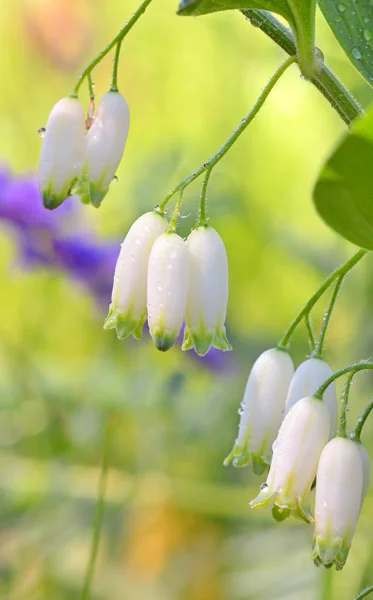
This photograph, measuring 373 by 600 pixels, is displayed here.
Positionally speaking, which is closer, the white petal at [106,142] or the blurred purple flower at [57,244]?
the white petal at [106,142]

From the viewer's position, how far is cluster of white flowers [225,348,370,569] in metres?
0.71

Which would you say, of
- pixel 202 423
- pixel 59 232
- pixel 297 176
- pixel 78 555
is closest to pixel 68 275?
pixel 59 232

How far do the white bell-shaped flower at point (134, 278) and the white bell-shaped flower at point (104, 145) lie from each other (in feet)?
0.20

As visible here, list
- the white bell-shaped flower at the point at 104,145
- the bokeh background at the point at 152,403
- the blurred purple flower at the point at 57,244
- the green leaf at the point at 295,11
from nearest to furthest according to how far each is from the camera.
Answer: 1. the green leaf at the point at 295,11
2. the white bell-shaped flower at the point at 104,145
3. the bokeh background at the point at 152,403
4. the blurred purple flower at the point at 57,244

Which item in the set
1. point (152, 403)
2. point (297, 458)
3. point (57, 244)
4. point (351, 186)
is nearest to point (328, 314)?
point (297, 458)

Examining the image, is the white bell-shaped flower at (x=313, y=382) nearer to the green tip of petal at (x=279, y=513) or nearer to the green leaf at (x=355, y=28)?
the green tip of petal at (x=279, y=513)

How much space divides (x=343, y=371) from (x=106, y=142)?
1.12 ft

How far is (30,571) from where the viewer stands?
1621mm

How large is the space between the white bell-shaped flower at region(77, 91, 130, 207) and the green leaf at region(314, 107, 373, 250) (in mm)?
310

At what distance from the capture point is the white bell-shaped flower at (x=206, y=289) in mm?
796

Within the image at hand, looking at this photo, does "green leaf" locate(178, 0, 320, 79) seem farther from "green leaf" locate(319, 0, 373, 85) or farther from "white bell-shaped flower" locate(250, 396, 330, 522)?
"white bell-shaped flower" locate(250, 396, 330, 522)

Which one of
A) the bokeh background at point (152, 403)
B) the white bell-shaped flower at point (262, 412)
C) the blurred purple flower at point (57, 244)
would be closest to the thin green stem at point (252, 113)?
the white bell-shaped flower at point (262, 412)

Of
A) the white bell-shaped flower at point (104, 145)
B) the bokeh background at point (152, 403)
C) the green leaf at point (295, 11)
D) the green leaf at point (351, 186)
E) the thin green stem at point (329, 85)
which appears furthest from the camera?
the bokeh background at point (152, 403)

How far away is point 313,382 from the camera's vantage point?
2.59 ft
